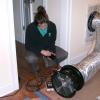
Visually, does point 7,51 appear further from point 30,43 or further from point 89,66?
point 89,66

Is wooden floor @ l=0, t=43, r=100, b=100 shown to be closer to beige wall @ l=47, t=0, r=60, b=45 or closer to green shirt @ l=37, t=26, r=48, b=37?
green shirt @ l=37, t=26, r=48, b=37

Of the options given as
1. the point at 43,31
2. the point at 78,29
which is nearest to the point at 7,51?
the point at 43,31

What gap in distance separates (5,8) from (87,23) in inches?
51.0

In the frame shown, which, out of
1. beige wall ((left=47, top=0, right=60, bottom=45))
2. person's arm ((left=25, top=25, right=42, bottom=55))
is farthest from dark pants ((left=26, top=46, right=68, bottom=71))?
beige wall ((left=47, top=0, right=60, bottom=45))

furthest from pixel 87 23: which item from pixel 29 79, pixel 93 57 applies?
pixel 29 79

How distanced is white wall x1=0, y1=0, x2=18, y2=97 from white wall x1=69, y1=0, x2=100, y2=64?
90cm

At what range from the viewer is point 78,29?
2781 mm

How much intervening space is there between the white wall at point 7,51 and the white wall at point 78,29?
2.96 feet

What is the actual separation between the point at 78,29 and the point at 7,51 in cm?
111

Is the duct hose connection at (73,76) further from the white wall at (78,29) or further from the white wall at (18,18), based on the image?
the white wall at (18,18)

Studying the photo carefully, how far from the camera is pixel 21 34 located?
3.71m

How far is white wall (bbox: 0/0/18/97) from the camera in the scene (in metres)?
1.98

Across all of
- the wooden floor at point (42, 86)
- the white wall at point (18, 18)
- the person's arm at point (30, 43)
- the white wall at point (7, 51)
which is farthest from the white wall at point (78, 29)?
the white wall at point (18, 18)

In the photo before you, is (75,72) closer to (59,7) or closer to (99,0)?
(59,7)
